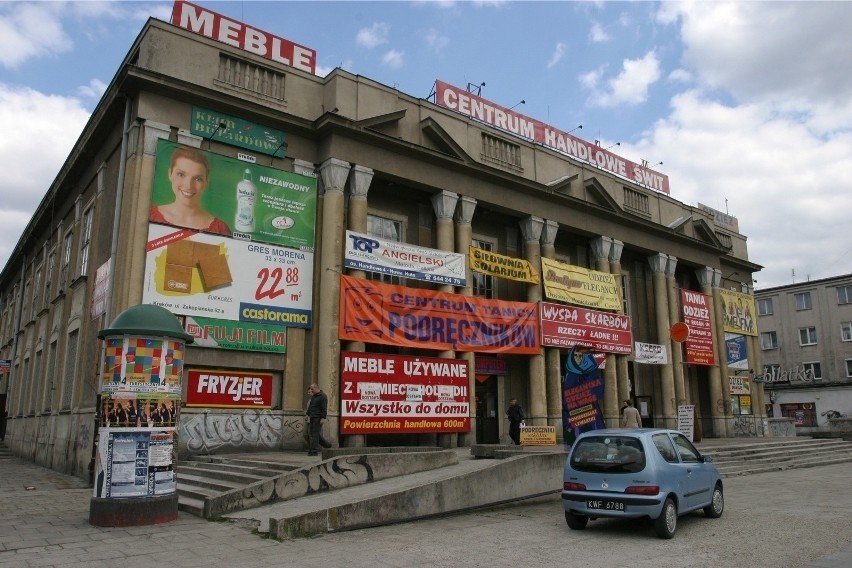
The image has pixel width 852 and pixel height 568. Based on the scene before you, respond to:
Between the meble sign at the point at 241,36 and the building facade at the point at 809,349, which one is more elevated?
the meble sign at the point at 241,36

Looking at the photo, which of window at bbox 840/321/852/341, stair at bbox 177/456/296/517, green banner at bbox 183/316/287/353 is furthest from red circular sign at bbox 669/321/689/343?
window at bbox 840/321/852/341

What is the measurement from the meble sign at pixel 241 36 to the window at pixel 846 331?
43.7 metres

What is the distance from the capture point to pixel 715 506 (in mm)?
10641

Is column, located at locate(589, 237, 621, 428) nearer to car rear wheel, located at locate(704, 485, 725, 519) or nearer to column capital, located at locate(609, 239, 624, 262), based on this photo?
column capital, located at locate(609, 239, 624, 262)

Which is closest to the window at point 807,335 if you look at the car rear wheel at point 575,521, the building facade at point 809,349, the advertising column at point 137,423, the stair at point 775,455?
the building facade at point 809,349

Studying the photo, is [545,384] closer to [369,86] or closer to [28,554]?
[369,86]

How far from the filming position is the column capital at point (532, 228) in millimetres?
24672

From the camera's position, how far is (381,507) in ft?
32.6

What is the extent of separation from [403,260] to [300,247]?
10.7 ft

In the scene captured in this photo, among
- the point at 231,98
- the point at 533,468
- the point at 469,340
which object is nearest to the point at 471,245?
the point at 469,340

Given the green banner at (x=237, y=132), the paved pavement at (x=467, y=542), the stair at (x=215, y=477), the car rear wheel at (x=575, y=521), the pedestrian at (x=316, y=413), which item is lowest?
the paved pavement at (x=467, y=542)

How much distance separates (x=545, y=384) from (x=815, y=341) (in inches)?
1364

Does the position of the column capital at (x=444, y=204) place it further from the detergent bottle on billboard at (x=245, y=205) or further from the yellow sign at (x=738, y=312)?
the yellow sign at (x=738, y=312)

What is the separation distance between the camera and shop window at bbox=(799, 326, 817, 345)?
160 feet
